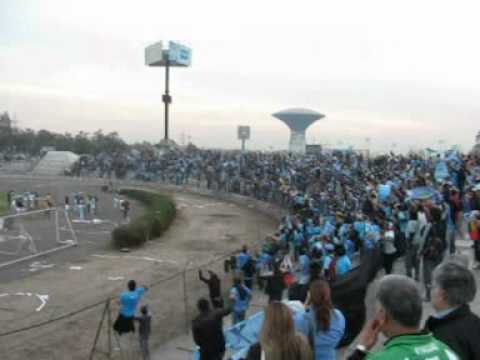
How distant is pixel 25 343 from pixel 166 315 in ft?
10.5

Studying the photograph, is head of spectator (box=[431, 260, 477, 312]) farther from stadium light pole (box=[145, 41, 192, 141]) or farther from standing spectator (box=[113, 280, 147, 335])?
stadium light pole (box=[145, 41, 192, 141])

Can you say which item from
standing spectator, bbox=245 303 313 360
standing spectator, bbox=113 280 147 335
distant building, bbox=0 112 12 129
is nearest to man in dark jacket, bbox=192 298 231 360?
standing spectator, bbox=113 280 147 335

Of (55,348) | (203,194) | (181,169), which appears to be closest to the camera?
(55,348)

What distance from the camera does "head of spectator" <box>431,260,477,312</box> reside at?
335 centimetres

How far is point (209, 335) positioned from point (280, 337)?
3.66m

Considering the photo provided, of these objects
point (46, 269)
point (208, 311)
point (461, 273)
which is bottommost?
point (46, 269)

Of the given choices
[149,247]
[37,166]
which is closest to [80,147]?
[37,166]

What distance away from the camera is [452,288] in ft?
11.0

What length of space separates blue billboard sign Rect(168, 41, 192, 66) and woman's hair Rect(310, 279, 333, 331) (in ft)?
262

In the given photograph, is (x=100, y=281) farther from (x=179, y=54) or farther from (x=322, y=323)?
(x=179, y=54)

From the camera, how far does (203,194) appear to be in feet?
156

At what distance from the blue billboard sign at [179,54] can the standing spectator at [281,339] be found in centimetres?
8103

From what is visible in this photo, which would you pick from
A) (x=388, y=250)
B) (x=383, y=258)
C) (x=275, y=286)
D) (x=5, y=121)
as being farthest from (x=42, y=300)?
(x=5, y=121)

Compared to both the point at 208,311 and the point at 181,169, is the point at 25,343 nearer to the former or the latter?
the point at 208,311
